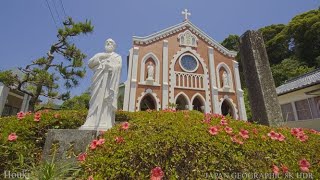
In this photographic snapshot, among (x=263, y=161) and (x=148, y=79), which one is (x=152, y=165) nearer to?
(x=263, y=161)

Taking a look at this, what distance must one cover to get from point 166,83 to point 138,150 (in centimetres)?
1855

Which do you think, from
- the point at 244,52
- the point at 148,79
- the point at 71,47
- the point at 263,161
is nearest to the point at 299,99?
the point at 244,52

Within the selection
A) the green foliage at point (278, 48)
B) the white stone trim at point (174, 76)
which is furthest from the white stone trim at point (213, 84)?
the green foliage at point (278, 48)

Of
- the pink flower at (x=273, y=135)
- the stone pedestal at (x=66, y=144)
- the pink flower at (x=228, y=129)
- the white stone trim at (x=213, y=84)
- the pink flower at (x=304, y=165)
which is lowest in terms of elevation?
the pink flower at (x=304, y=165)

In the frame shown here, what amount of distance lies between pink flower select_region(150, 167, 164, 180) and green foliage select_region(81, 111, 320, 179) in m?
0.10

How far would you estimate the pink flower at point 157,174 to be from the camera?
2277mm

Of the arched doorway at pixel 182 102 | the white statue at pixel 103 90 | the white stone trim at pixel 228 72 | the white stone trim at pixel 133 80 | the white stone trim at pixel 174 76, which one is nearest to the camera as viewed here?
the white statue at pixel 103 90

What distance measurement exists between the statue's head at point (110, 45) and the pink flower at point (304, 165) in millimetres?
4365

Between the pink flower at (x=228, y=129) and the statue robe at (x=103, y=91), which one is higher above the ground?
the statue robe at (x=103, y=91)

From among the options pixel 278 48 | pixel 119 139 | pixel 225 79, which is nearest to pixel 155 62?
pixel 225 79

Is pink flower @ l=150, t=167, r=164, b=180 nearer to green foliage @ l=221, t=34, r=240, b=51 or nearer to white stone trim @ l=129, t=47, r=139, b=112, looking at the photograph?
white stone trim @ l=129, t=47, r=139, b=112

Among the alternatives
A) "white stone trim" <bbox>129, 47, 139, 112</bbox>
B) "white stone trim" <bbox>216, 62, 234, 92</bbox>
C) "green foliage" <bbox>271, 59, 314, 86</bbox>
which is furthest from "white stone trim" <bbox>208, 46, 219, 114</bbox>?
"green foliage" <bbox>271, 59, 314, 86</bbox>

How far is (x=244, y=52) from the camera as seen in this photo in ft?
21.6

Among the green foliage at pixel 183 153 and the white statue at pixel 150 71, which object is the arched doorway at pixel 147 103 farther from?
the green foliage at pixel 183 153
